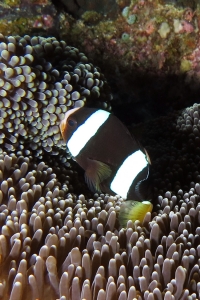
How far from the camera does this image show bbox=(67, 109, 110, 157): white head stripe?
1.47 metres

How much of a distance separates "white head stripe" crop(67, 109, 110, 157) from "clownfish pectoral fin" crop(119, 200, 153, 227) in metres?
0.33

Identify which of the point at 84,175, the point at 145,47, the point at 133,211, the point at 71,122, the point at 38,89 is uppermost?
the point at 145,47

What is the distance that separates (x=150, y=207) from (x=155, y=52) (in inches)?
78.4

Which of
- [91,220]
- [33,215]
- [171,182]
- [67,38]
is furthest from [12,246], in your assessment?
[67,38]

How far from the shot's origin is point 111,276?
1.13m

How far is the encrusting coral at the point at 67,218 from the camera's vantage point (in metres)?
1.15

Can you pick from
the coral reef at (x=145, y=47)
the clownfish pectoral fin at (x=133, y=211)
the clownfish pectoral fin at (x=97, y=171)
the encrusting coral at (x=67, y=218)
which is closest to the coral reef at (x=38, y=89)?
the encrusting coral at (x=67, y=218)

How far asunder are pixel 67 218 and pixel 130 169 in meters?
0.35

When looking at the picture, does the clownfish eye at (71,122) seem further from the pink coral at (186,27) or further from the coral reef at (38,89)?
the pink coral at (186,27)

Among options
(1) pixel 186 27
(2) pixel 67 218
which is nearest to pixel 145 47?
(1) pixel 186 27

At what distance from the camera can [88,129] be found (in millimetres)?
1472

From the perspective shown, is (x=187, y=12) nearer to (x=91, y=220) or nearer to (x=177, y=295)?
(x=91, y=220)

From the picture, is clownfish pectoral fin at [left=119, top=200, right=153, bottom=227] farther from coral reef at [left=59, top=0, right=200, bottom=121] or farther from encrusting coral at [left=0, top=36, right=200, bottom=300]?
coral reef at [left=59, top=0, right=200, bottom=121]

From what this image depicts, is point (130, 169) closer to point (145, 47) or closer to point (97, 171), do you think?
point (97, 171)
